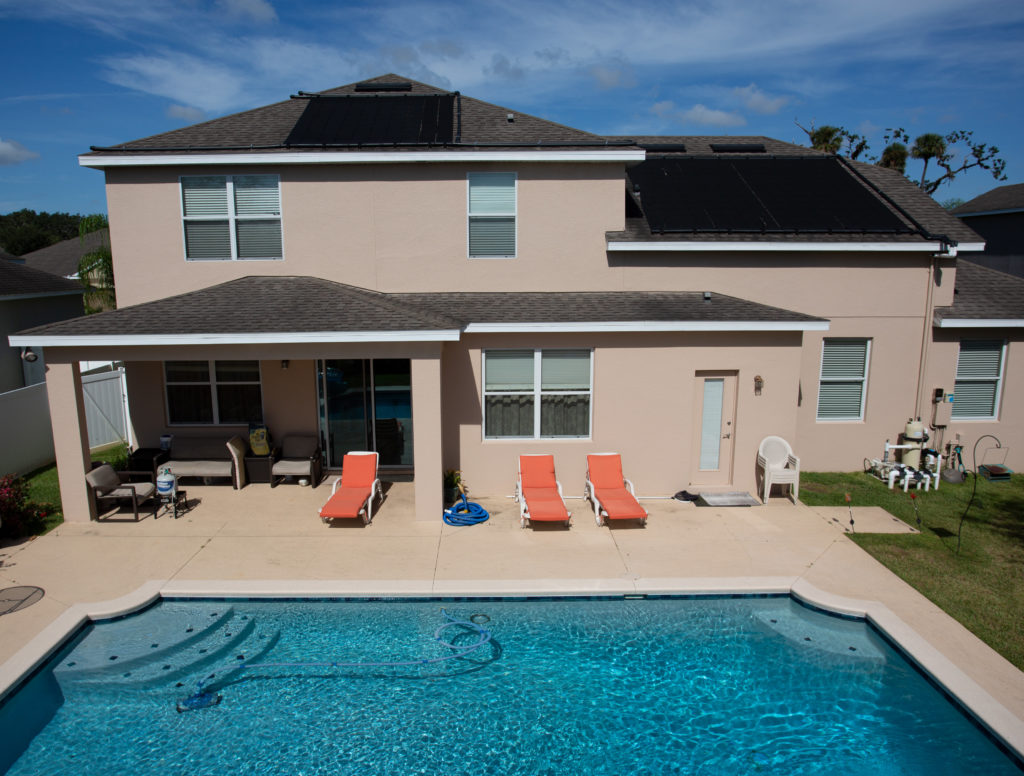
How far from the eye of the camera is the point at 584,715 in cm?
702

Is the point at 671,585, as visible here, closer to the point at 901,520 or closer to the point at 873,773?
the point at 873,773

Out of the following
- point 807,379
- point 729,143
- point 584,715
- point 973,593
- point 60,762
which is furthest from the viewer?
point 729,143

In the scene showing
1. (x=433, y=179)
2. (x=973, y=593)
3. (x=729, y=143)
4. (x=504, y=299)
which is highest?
(x=729, y=143)

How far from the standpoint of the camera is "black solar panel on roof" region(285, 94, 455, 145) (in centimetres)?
1307

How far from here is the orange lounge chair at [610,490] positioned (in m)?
11.1

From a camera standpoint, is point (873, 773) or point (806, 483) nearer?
point (873, 773)

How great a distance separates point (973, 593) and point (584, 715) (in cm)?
602

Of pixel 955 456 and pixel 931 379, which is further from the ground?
pixel 931 379

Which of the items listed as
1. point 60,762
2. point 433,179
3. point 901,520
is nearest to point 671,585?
point 901,520

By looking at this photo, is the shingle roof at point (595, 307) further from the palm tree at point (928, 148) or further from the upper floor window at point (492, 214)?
the palm tree at point (928, 148)

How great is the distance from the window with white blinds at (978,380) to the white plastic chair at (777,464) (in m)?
5.11

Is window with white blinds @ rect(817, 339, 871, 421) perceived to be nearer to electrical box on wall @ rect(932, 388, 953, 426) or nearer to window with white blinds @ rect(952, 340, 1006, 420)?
electrical box on wall @ rect(932, 388, 953, 426)

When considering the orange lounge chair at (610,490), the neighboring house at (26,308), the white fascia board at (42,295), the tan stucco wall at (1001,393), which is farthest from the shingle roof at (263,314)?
the tan stucco wall at (1001,393)

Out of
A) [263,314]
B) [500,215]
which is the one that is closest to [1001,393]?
[500,215]
